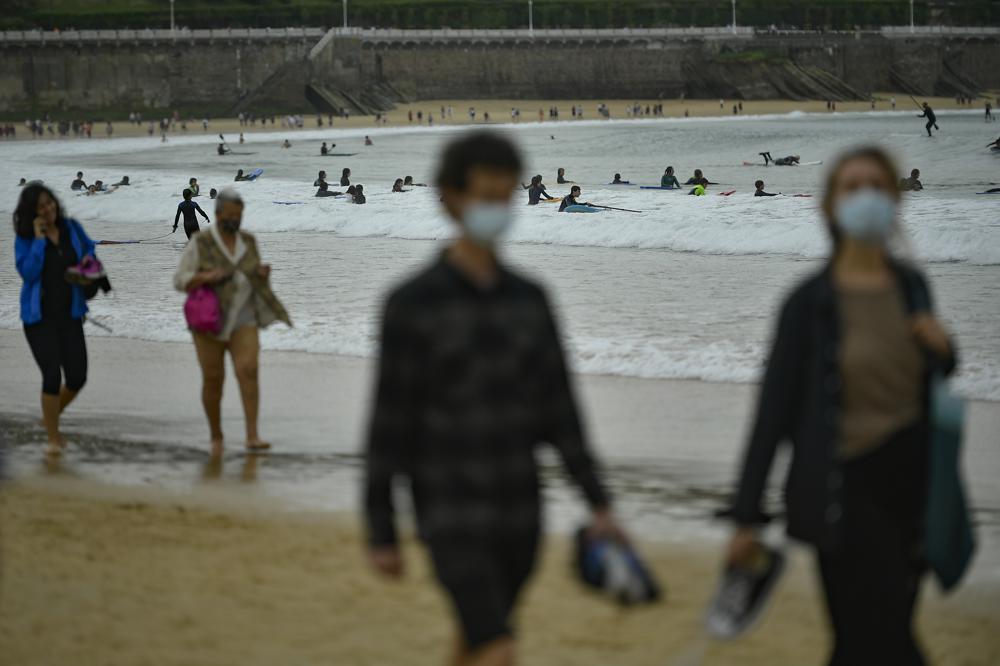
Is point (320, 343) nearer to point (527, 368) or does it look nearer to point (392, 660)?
point (392, 660)

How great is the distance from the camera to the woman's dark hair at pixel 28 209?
24.7 ft

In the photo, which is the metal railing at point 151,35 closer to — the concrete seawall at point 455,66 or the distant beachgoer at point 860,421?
the concrete seawall at point 455,66

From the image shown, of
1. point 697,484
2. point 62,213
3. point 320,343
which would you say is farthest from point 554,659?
point 320,343

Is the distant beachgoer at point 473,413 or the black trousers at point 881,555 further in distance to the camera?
the black trousers at point 881,555

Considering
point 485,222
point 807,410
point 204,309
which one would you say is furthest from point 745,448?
point 204,309

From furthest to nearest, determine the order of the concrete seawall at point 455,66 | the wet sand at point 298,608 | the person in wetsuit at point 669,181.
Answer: the concrete seawall at point 455,66 < the person in wetsuit at point 669,181 < the wet sand at point 298,608

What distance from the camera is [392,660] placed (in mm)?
4656

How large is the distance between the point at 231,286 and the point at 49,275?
0.89 m

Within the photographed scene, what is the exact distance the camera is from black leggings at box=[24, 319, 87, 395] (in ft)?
25.3

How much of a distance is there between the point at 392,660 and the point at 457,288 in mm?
1854

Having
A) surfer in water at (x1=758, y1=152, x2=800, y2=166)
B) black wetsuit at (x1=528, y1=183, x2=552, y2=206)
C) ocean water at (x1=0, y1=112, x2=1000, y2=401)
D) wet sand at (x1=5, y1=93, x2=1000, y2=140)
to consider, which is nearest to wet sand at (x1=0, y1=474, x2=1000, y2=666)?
ocean water at (x1=0, y1=112, x2=1000, y2=401)

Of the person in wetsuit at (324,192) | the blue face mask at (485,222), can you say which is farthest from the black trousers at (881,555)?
the person in wetsuit at (324,192)

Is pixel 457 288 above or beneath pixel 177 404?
above

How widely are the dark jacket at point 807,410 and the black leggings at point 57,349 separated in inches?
197
